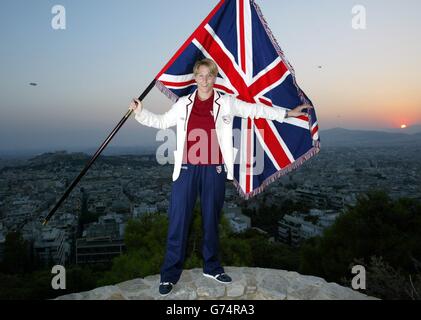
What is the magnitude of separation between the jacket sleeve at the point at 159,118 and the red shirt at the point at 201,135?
171 millimetres

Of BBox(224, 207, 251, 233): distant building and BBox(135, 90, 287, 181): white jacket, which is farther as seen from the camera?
BBox(224, 207, 251, 233): distant building

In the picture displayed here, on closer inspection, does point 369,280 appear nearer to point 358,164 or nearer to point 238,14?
point 238,14

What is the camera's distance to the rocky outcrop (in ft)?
10.4

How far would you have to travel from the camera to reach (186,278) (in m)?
3.48

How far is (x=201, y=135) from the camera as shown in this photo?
9.63 ft

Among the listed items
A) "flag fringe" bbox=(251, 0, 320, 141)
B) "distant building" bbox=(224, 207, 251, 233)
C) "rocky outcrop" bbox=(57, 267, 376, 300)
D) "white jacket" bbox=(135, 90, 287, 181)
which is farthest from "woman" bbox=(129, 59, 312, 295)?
"distant building" bbox=(224, 207, 251, 233)

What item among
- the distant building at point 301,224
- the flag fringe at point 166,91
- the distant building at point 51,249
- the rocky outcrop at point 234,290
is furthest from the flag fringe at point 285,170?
the distant building at point 301,224

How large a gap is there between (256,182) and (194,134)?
1056 mm

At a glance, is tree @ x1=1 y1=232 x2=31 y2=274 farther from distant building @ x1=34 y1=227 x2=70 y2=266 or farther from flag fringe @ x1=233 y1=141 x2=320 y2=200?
flag fringe @ x1=233 y1=141 x2=320 y2=200

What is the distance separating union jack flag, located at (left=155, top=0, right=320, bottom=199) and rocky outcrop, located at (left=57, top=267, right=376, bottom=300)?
0.99 meters

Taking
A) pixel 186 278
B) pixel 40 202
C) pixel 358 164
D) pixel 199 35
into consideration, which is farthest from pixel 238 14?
pixel 358 164

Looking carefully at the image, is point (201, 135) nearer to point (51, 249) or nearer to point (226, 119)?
point (226, 119)

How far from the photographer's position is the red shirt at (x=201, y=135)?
291 centimetres

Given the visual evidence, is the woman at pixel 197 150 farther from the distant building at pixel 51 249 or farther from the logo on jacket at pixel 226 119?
the distant building at pixel 51 249
